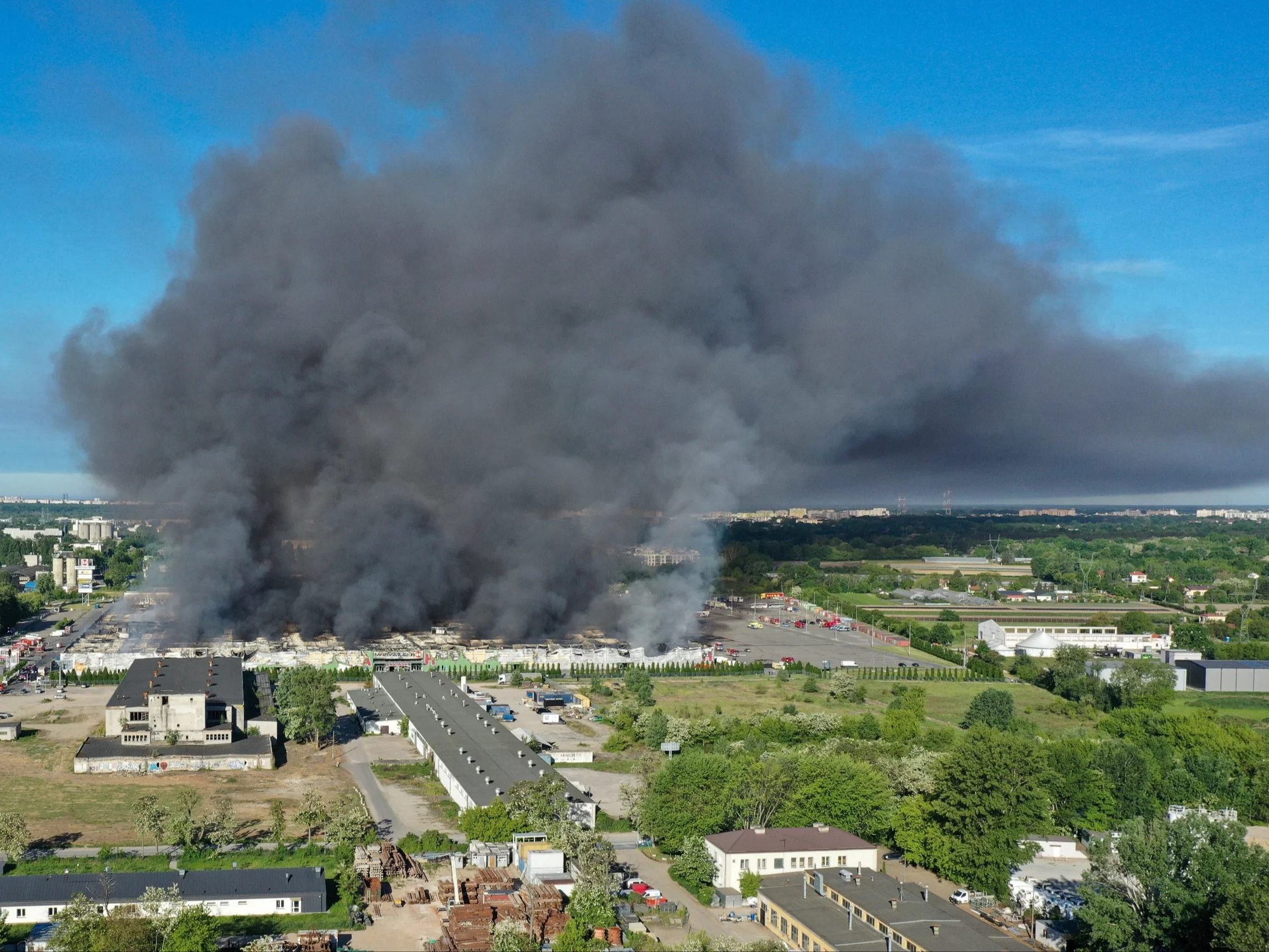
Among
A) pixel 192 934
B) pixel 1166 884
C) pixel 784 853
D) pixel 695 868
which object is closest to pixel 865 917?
pixel 784 853

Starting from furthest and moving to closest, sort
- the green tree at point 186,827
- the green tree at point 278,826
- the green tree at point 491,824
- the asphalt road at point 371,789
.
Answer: the asphalt road at point 371,789, the green tree at point 278,826, the green tree at point 491,824, the green tree at point 186,827

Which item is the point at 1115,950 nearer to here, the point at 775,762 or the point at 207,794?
the point at 775,762

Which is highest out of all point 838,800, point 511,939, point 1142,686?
point 838,800

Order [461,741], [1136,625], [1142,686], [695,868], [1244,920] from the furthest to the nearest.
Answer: [1136,625], [1142,686], [461,741], [695,868], [1244,920]

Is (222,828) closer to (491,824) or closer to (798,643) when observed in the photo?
(491,824)

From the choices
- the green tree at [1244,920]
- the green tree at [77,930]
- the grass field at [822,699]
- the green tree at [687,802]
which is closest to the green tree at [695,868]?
the green tree at [687,802]

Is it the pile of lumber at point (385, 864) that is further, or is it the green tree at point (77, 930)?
the pile of lumber at point (385, 864)

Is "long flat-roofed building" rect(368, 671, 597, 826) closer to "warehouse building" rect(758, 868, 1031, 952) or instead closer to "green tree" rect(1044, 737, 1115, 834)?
"warehouse building" rect(758, 868, 1031, 952)

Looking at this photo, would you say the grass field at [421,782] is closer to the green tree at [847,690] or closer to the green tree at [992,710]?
the green tree at [992,710]
